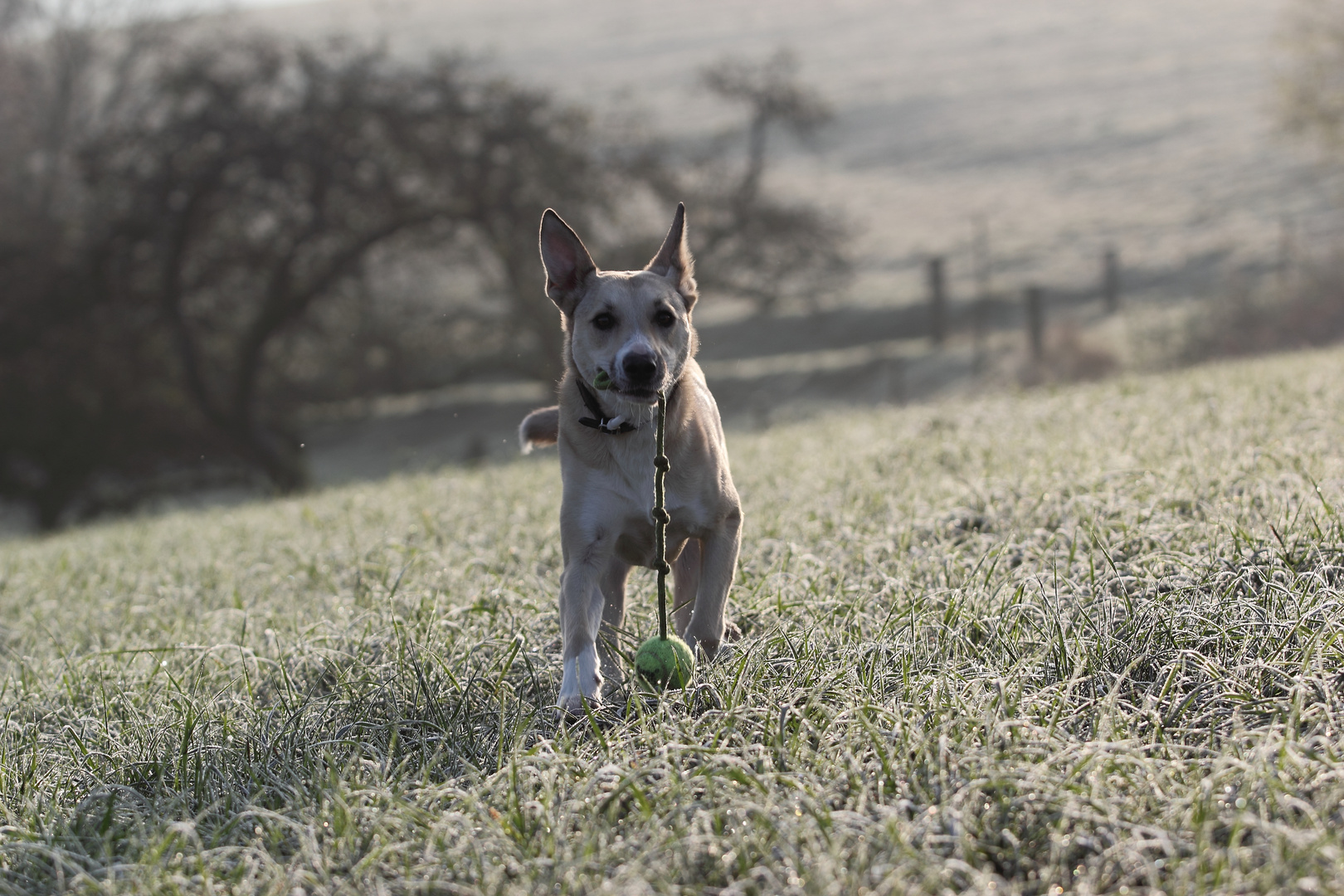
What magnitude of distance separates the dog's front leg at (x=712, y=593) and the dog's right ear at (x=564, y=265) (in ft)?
3.32

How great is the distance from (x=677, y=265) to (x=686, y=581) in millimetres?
1156

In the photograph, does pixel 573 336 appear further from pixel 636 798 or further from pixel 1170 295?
pixel 1170 295

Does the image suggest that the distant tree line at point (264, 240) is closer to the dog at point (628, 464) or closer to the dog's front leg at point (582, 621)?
the dog at point (628, 464)

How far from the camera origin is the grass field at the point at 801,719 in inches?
92.3

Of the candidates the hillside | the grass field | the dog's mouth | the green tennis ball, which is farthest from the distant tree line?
the green tennis ball

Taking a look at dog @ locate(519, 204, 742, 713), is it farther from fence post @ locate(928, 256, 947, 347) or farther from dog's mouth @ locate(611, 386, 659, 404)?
fence post @ locate(928, 256, 947, 347)

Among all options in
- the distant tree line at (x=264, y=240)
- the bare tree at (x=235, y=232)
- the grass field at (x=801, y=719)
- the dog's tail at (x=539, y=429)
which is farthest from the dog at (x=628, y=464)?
the bare tree at (x=235, y=232)

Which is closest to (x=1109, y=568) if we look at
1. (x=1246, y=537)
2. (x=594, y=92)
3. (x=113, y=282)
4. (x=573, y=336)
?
(x=1246, y=537)

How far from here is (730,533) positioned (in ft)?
12.2

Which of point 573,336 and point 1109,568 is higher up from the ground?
point 573,336

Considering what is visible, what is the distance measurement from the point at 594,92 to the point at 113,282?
110 ft

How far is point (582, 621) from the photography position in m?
3.51

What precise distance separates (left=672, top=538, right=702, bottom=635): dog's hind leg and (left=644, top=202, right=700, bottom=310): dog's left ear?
0.88 meters

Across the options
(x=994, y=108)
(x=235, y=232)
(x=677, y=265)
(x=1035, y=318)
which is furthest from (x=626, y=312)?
(x=994, y=108)
